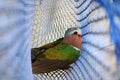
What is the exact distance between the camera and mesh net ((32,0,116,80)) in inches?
16.6

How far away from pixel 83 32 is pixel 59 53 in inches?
17.5

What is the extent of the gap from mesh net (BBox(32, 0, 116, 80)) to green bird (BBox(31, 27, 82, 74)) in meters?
0.04

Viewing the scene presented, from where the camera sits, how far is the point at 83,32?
717 millimetres

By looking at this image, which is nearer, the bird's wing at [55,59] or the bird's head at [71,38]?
the bird's wing at [55,59]

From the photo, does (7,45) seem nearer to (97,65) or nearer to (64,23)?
(97,65)

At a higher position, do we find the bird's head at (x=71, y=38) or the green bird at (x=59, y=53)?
the bird's head at (x=71, y=38)

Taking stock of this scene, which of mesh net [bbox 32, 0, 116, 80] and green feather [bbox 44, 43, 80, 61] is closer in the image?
mesh net [bbox 32, 0, 116, 80]

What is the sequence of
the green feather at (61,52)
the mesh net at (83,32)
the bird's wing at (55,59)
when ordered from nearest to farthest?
the mesh net at (83,32), the bird's wing at (55,59), the green feather at (61,52)

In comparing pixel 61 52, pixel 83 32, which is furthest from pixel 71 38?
pixel 83 32

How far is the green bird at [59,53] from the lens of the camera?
929mm

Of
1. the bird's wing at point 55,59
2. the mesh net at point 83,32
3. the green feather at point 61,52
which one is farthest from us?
the green feather at point 61,52

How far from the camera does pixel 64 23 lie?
99 cm

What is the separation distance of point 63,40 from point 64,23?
19 centimetres

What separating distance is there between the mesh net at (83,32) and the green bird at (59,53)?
0.15 ft
